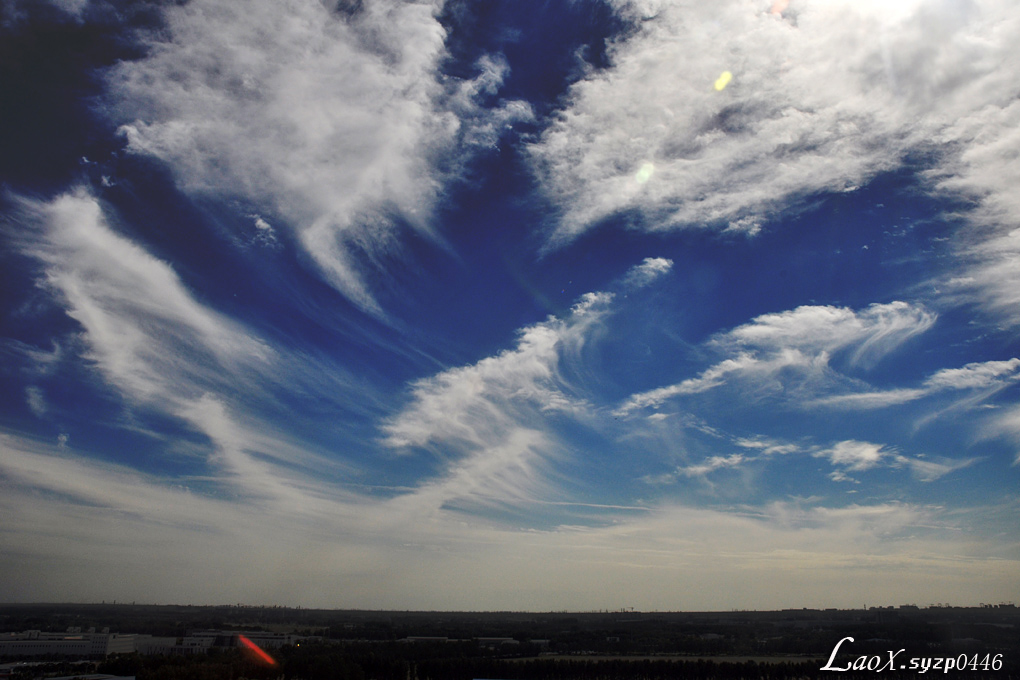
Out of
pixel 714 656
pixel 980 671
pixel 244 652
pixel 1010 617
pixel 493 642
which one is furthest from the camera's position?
pixel 493 642

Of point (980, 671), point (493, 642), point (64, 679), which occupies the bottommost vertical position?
point (493, 642)

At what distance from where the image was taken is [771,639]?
97.1 m

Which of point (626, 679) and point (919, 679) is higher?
point (919, 679)

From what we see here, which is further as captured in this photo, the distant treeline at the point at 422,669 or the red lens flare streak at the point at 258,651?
the red lens flare streak at the point at 258,651

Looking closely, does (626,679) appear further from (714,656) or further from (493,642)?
(493,642)

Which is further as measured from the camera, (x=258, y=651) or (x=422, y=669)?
(x=258, y=651)

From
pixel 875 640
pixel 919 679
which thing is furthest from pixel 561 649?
pixel 919 679

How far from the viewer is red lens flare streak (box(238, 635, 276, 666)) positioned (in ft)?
220

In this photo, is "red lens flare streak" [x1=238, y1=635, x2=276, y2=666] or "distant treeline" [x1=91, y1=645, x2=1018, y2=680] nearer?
"distant treeline" [x1=91, y1=645, x2=1018, y2=680]

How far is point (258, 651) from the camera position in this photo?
78.9 meters

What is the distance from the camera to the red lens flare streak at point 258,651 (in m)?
67.2

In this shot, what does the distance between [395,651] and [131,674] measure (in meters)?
37.0

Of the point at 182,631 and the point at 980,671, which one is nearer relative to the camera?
the point at 980,671

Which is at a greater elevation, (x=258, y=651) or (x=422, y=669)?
(x=422, y=669)
